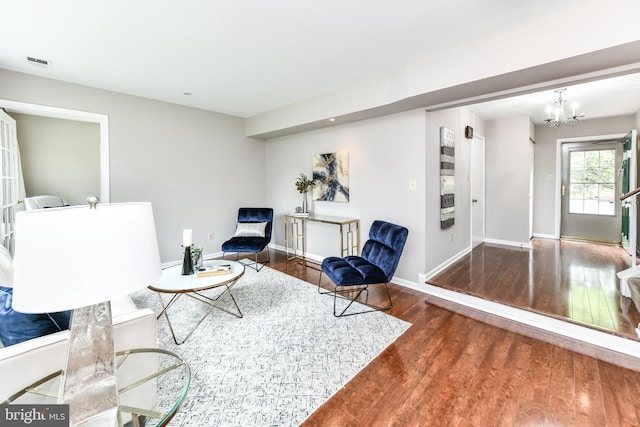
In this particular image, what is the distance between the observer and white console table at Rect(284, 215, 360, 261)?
3986 mm

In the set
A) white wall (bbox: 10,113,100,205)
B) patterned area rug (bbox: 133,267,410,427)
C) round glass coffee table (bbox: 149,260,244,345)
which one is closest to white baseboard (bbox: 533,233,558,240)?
patterned area rug (bbox: 133,267,410,427)

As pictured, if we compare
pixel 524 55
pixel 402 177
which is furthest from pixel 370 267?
pixel 524 55

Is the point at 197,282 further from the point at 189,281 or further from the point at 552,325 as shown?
the point at 552,325

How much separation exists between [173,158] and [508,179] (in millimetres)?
5812

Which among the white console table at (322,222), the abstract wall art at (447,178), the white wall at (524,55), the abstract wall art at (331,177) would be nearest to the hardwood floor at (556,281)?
the abstract wall art at (447,178)

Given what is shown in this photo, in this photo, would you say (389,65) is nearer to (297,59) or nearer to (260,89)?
(297,59)

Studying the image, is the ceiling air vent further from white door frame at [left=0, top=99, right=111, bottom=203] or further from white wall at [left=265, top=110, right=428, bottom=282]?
white wall at [left=265, top=110, right=428, bottom=282]

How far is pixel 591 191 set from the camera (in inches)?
214

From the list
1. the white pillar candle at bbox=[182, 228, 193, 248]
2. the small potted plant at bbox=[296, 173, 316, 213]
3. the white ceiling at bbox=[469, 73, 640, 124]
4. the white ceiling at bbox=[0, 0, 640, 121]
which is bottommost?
the white pillar candle at bbox=[182, 228, 193, 248]

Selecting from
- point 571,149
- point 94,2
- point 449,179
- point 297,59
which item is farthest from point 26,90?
point 571,149

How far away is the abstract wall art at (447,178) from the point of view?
3.66 meters

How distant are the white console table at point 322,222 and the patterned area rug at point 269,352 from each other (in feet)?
3.41

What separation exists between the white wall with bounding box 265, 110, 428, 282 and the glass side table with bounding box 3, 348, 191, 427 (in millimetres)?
2755

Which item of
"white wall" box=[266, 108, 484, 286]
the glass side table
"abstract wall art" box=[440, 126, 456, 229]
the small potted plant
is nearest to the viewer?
the glass side table
